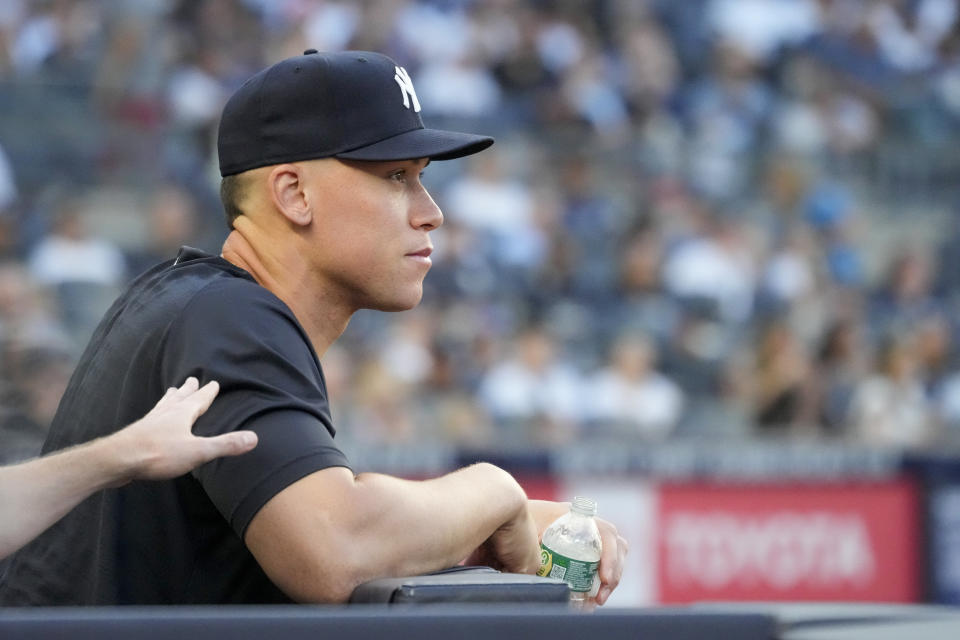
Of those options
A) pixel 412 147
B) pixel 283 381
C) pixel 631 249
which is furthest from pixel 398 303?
pixel 631 249

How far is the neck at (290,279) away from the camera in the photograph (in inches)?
102

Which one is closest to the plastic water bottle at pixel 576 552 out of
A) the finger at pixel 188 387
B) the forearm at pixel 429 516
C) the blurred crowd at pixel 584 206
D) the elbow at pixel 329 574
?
the forearm at pixel 429 516

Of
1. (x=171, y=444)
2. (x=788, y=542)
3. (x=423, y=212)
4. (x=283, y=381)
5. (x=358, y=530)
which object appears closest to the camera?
(x=171, y=444)

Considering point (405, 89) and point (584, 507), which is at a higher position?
point (405, 89)

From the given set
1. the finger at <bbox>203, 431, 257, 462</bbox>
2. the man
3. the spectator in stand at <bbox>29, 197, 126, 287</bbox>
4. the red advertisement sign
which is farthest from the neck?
the spectator in stand at <bbox>29, 197, 126, 287</bbox>

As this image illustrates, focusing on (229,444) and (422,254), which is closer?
(229,444)

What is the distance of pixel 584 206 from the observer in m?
10.5

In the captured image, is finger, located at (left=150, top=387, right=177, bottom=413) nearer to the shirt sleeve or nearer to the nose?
the shirt sleeve

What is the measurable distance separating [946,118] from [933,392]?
9.78 ft

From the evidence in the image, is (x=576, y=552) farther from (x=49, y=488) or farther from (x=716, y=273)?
A: (x=716, y=273)

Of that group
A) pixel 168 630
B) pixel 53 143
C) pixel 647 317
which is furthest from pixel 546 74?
pixel 168 630

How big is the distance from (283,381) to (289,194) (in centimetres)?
48

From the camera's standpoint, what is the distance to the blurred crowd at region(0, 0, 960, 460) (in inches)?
348

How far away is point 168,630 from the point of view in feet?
5.07
